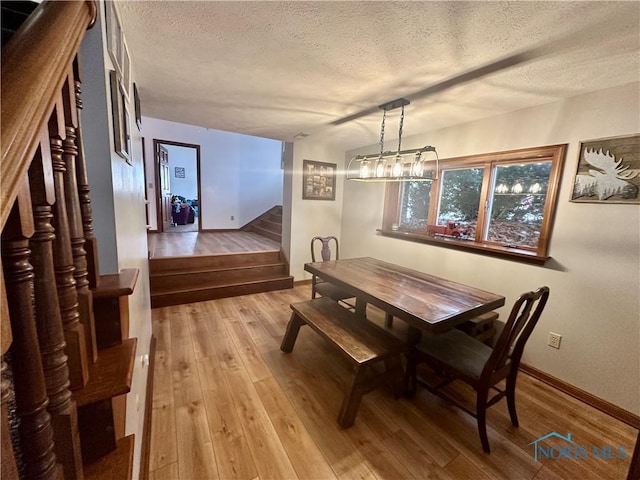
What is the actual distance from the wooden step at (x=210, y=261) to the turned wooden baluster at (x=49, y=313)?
10.7ft

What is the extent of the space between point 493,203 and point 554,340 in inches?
49.4

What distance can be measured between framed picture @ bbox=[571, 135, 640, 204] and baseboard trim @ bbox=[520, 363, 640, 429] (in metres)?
1.38

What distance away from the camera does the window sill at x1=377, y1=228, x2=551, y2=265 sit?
7.23ft

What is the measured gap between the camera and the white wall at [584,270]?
1.77 metres

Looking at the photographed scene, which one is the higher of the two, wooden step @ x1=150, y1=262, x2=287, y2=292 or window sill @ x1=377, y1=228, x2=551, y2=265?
window sill @ x1=377, y1=228, x2=551, y2=265

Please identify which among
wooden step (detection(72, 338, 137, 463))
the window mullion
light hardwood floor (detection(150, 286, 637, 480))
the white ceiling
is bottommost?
light hardwood floor (detection(150, 286, 637, 480))

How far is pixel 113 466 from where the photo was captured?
2.24 ft

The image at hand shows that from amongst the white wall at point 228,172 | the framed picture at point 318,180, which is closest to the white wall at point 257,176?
the white wall at point 228,172

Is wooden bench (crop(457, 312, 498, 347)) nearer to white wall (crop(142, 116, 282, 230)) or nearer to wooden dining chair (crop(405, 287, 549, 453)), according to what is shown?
wooden dining chair (crop(405, 287, 549, 453))

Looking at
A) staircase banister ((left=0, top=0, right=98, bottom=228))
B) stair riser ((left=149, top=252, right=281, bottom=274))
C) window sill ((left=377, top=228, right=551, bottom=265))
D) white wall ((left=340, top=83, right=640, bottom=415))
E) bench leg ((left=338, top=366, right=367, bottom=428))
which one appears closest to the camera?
staircase banister ((left=0, top=0, right=98, bottom=228))

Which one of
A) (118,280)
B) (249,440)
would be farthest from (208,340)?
(118,280)

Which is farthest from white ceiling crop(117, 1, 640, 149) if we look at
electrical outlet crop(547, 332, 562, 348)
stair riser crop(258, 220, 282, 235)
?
stair riser crop(258, 220, 282, 235)

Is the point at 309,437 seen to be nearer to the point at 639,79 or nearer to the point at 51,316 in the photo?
the point at 51,316

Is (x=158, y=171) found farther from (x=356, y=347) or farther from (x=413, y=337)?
(x=413, y=337)
